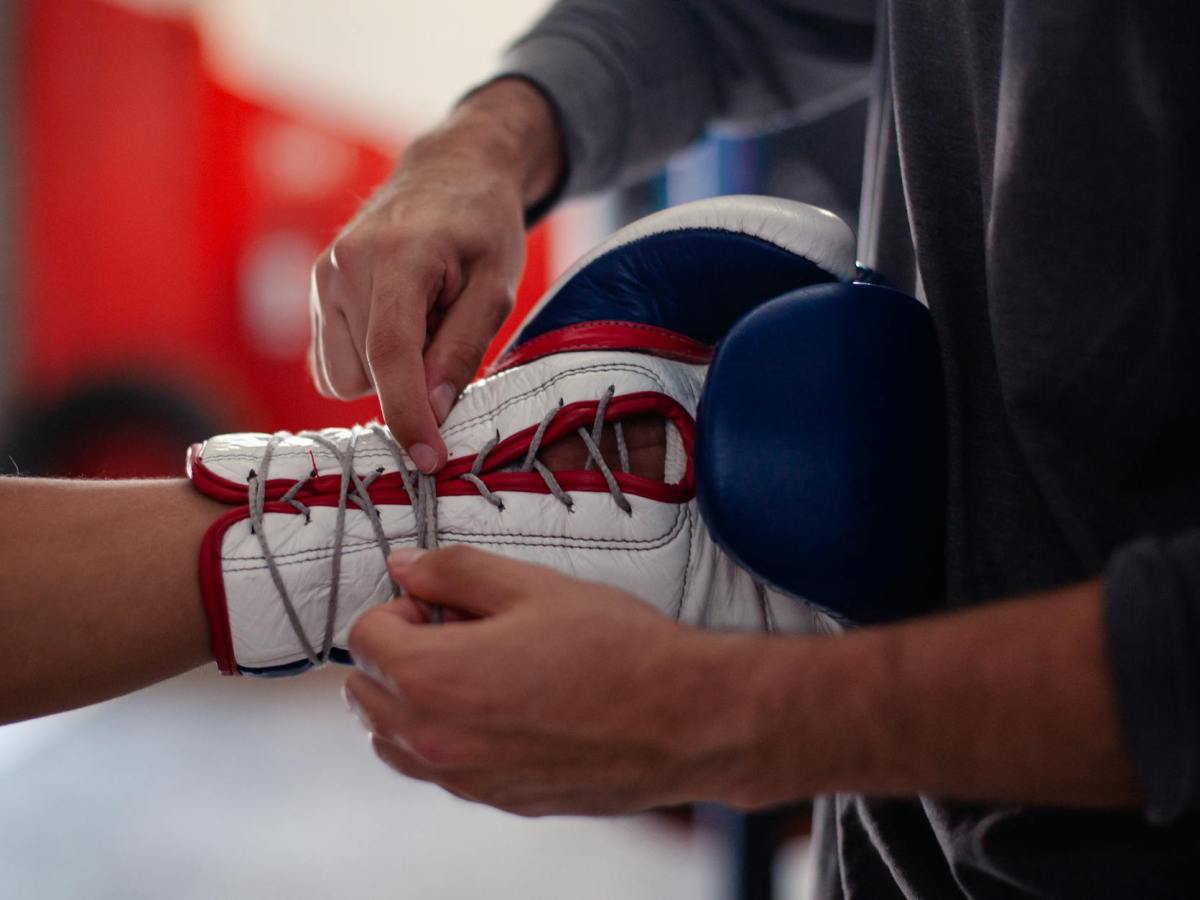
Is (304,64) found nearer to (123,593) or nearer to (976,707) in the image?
(123,593)

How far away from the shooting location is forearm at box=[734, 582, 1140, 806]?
0.39 m

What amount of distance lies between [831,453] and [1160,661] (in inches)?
A: 8.9

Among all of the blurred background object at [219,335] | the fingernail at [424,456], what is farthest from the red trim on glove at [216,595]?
the blurred background object at [219,335]

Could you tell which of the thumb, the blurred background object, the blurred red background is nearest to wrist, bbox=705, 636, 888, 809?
the thumb

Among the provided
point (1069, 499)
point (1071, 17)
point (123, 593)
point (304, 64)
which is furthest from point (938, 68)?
point (304, 64)

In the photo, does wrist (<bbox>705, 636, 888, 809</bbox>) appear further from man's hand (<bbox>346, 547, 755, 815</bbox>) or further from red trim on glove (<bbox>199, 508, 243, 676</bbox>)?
red trim on glove (<bbox>199, 508, 243, 676</bbox>)

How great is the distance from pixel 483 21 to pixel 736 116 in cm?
228

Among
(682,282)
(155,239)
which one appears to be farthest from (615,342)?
(155,239)

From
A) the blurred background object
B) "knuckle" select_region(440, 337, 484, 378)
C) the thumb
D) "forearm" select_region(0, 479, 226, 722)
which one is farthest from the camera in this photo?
the blurred background object

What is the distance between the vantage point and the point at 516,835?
1.62m

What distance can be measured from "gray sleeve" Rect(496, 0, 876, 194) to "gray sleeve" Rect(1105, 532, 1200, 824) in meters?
0.66

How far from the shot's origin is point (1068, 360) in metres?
0.47

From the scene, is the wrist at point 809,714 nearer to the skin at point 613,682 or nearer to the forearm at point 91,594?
the skin at point 613,682

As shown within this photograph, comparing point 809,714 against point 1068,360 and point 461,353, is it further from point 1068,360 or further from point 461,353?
point 461,353
